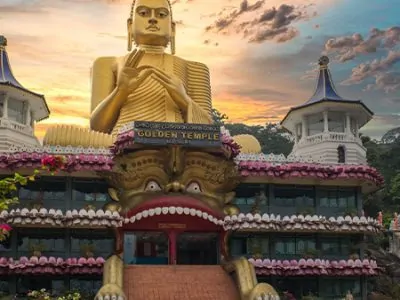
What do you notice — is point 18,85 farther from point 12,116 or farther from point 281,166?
point 281,166

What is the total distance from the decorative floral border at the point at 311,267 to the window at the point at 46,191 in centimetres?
728

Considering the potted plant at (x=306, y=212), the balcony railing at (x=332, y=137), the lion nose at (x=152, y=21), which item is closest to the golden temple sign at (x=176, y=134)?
the potted plant at (x=306, y=212)

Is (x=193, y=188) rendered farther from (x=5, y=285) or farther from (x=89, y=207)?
(x=5, y=285)

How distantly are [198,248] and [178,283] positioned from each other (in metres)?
6.08

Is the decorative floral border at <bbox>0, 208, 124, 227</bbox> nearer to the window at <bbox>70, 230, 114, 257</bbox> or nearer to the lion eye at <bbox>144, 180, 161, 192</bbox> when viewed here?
the window at <bbox>70, 230, 114, 257</bbox>

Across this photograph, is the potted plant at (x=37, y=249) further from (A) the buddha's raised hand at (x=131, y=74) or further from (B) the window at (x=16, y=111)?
(B) the window at (x=16, y=111)

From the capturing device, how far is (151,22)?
2889 cm

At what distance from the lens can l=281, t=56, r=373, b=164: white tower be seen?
1305 inches

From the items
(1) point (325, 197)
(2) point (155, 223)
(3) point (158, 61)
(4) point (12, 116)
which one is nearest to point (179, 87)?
(3) point (158, 61)

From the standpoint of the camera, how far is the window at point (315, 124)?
3485 centimetres

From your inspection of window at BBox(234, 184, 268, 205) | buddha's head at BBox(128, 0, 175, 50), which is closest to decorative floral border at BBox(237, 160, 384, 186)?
window at BBox(234, 184, 268, 205)

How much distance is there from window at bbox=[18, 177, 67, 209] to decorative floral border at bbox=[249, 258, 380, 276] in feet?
23.9

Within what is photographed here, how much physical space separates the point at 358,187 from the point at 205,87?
8424 mm

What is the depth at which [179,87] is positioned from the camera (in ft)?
83.6
